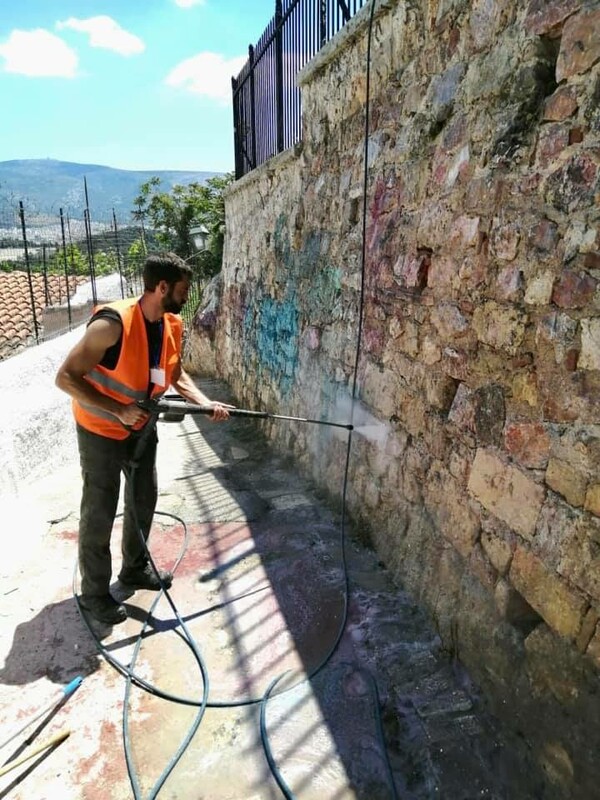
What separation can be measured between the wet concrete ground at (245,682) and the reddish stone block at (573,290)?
1491 millimetres

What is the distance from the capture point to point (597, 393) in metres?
1.57

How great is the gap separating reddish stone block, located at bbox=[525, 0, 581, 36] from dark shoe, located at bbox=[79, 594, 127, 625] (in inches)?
117

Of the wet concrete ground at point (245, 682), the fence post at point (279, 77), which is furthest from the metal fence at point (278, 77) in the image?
the wet concrete ground at point (245, 682)

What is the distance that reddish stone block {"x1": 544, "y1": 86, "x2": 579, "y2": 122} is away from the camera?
1.66m

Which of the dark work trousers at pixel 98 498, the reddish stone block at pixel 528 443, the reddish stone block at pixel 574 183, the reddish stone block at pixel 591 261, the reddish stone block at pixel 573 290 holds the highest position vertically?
the reddish stone block at pixel 574 183

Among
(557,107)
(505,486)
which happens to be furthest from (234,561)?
(557,107)

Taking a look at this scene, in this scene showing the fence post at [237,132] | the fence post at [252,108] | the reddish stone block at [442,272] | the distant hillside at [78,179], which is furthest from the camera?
the distant hillside at [78,179]

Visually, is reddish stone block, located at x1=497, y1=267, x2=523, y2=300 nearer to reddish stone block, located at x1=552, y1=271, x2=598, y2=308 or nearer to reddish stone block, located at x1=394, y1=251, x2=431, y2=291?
reddish stone block, located at x1=552, y1=271, x2=598, y2=308

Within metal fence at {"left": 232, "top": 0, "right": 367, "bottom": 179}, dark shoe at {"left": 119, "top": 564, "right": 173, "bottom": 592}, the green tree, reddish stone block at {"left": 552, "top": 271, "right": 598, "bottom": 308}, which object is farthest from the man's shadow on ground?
the green tree

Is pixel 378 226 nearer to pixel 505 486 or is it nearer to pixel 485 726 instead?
pixel 505 486

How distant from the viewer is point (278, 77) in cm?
554

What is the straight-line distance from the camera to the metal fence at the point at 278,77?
4340 millimetres

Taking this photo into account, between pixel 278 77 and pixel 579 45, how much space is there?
15.2ft

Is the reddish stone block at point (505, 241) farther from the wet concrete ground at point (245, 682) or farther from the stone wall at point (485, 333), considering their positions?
the wet concrete ground at point (245, 682)
